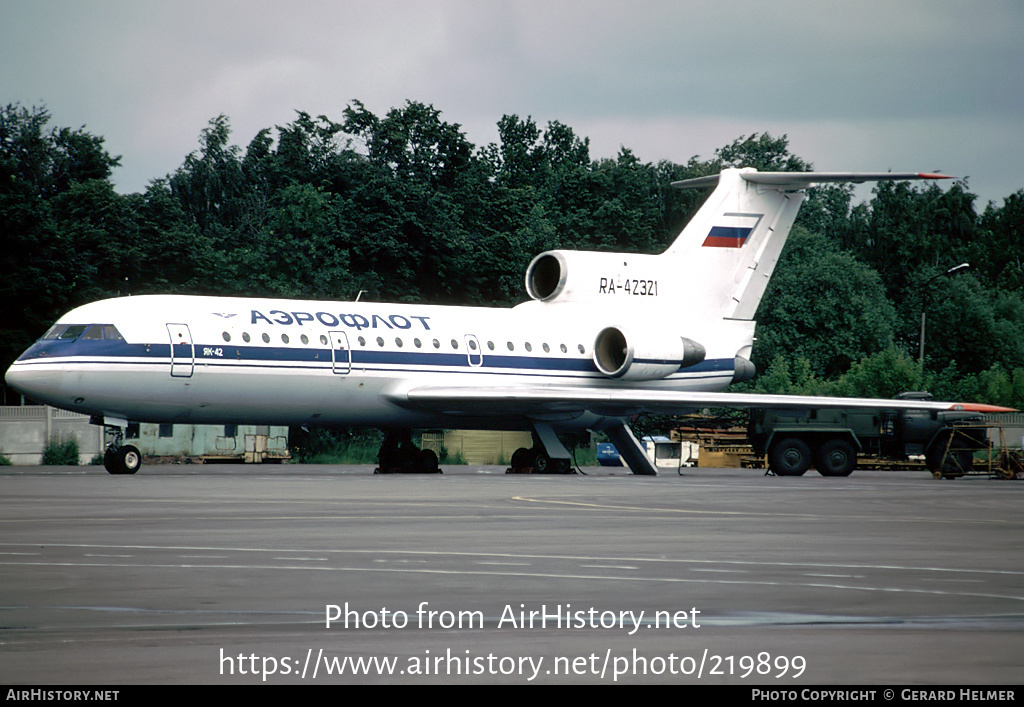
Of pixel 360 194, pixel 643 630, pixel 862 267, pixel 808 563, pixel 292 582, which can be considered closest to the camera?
pixel 643 630

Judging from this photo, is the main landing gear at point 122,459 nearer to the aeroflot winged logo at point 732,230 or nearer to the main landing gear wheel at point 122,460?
the main landing gear wheel at point 122,460

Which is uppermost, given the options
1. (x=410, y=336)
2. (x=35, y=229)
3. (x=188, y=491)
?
(x=35, y=229)

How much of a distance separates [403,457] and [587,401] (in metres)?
5.24

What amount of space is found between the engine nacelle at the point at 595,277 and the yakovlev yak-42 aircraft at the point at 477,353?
4cm

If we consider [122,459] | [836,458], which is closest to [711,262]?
[836,458]

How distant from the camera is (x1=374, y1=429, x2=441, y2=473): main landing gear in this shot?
3438 centimetres

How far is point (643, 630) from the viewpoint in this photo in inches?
282

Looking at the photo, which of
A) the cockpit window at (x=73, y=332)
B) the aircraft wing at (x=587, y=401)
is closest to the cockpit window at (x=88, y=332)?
the cockpit window at (x=73, y=332)

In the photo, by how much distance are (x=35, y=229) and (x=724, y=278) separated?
26.0 meters

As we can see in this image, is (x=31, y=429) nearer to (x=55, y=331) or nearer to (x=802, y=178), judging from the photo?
(x=55, y=331)

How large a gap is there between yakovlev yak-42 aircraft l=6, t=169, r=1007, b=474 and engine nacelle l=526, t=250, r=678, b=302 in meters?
0.04

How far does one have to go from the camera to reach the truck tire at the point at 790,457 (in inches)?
1377
